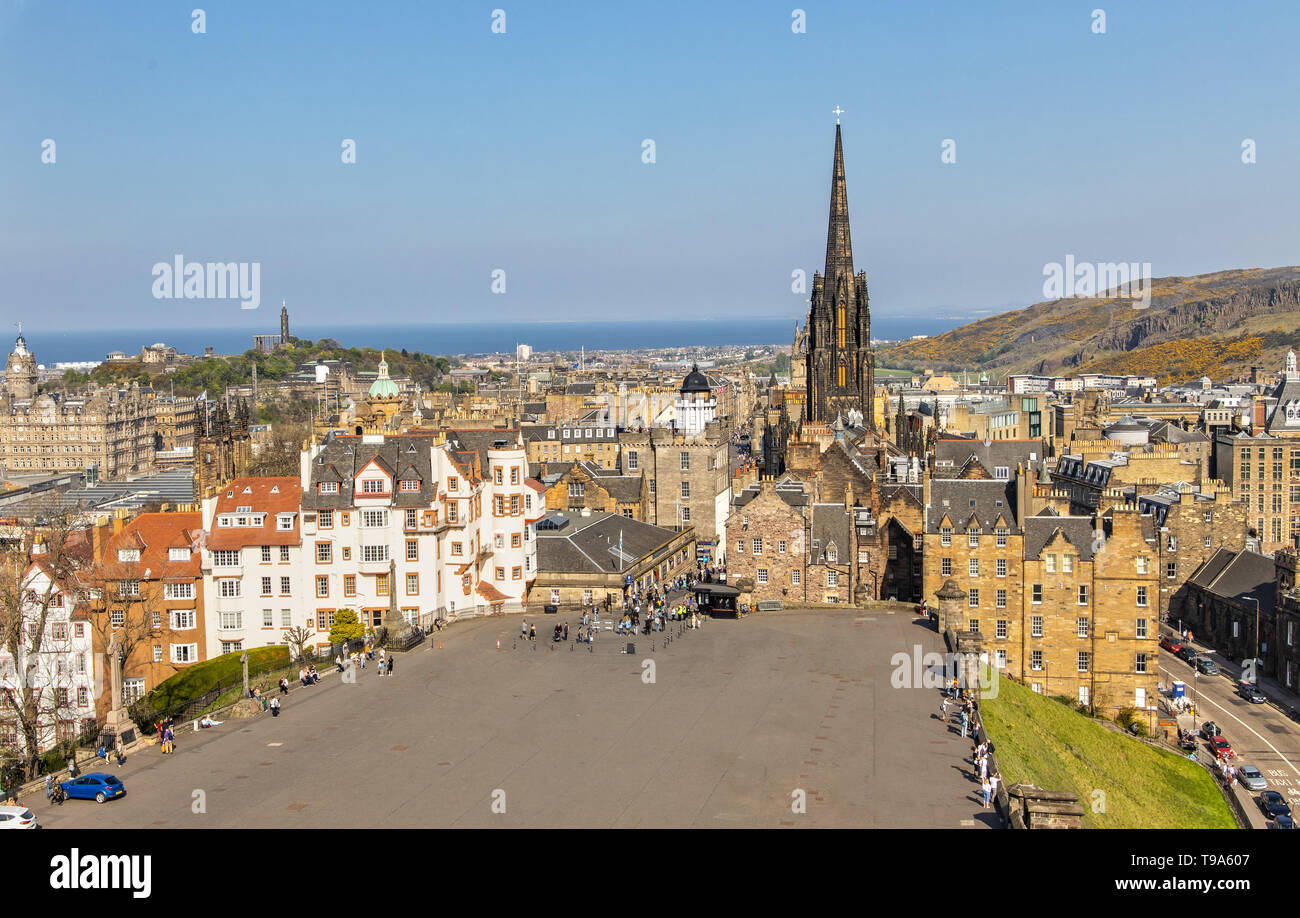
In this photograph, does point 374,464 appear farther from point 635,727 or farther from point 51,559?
point 635,727

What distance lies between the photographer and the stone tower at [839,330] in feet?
411

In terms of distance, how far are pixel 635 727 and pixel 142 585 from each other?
28163 millimetres

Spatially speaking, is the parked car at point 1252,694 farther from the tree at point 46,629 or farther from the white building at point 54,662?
the tree at point 46,629

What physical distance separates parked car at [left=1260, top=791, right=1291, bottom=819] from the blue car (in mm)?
41434

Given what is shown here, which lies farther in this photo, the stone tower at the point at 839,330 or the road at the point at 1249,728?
the stone tower at the point at 839,330

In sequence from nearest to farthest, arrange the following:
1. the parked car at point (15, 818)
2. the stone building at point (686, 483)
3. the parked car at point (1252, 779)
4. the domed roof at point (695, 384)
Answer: the parked car at point (15, 818) → the parked car at point (1252, 779) → the stone building at point (686, 483) → the domed roof at point (695, 384)

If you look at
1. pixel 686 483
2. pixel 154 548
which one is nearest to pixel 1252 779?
pixel 686 483

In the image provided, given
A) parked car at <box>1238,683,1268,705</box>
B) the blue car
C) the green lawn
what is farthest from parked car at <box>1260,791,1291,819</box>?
the blue car

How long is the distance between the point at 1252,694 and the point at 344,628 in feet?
152

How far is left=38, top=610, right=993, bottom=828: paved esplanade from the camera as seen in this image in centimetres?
3161

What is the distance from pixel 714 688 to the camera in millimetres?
44688

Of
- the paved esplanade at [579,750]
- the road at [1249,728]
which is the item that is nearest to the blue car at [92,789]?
the paved esplanade at [579,750]

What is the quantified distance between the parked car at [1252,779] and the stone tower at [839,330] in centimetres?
7248
